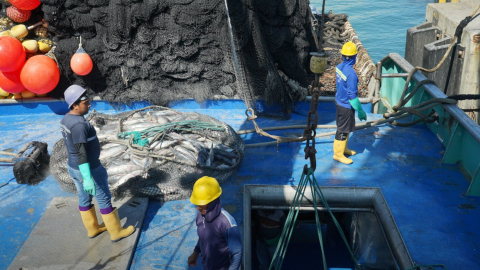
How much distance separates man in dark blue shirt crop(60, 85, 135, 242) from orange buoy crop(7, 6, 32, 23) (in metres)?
5.27

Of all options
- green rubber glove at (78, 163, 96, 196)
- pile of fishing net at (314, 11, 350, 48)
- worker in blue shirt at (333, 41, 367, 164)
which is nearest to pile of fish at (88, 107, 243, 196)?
green rubber glove at (78, 163, 96, 196)

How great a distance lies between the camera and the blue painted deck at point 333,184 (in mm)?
4523

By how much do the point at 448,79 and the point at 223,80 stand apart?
565cm

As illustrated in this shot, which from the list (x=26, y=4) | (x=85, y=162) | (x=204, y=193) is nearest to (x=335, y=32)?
(x=26, y=4)

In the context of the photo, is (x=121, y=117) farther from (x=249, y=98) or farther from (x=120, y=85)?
(x=249, y=98)

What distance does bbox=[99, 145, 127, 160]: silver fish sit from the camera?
5684 millimetres

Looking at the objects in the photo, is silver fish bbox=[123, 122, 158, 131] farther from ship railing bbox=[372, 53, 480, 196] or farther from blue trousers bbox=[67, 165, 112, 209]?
ship railing bbox=[372, 53, 480, 196]

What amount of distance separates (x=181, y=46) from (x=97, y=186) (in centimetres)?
456

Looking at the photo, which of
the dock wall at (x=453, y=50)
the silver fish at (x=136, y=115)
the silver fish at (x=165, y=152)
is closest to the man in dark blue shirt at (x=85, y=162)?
the silver fish at (x=165, y=152)

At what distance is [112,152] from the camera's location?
225 inches

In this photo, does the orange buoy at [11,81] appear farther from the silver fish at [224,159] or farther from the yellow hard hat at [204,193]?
the yellow hard hat at [204,193]

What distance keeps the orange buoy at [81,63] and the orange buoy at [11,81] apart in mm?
1025

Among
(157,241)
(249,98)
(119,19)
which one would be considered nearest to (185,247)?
(157,241)

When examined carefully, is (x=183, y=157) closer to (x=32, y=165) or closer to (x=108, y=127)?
(x=108, y=127)
